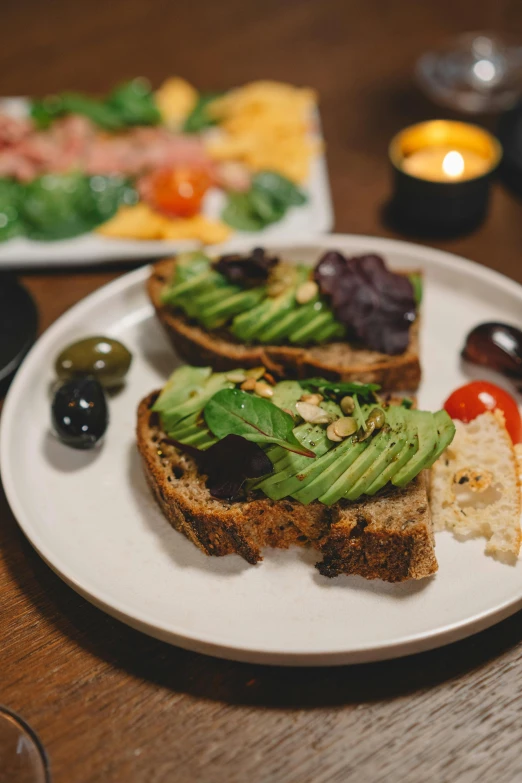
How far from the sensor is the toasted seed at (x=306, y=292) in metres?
2.49

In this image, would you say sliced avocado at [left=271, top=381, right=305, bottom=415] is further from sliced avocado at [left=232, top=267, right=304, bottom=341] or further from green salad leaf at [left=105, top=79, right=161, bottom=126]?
green salad leaf at [left=105, top=79, right=161, bottom=126]

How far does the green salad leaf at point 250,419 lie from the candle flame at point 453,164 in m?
1.78

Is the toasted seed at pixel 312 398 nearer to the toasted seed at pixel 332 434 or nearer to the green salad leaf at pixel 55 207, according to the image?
the toasted seed at pixel 332 434

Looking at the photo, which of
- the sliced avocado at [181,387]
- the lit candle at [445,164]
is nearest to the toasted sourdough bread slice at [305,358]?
the sliced avocado at [181,387]

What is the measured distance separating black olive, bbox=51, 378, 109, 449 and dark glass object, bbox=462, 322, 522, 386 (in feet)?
4.16

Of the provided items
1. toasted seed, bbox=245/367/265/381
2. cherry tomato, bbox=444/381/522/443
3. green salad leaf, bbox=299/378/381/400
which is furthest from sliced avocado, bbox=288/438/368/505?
cherry tomato, bbox=444/381/522/443

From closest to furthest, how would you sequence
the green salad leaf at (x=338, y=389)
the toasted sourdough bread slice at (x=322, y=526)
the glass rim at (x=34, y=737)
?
the glass rim at (x=34, y=737) → the toasted sourdough bread slice at (x=322, y=526) → the green salad leaf at (x=338, y=389)

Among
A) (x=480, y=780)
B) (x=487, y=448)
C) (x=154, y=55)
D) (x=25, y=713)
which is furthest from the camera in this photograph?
(x=154, y=55)

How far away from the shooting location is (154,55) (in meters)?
4.71

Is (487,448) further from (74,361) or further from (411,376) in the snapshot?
(74,361)

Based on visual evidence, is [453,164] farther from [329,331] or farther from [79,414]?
[79,414]

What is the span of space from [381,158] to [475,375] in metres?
1.70

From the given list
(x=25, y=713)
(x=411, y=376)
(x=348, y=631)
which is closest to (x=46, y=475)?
(x=25, y=713)

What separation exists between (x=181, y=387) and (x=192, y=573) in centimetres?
55
